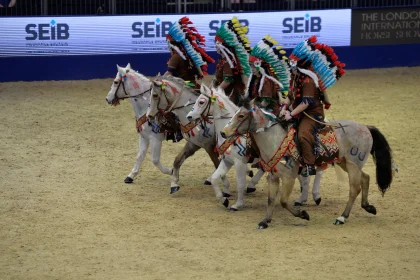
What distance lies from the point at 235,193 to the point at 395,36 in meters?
11.5

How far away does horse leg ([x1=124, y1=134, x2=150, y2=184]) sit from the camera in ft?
45.4

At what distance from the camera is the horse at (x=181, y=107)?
42.2 feet

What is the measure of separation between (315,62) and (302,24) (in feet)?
36.8

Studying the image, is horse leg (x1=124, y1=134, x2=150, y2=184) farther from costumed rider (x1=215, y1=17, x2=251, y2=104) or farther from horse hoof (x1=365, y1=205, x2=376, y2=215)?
horse hoof (x1=365, y1=205, x2=376, y2=215)

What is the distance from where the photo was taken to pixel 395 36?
2320 centimetres

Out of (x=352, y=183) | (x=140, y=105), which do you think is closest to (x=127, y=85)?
(x=140, y=105)

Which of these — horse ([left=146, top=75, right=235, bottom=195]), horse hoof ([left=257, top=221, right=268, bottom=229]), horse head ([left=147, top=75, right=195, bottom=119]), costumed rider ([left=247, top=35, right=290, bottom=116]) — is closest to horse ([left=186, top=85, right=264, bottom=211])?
costumed rider ([left=247, top=35, right=290, bottom=116])

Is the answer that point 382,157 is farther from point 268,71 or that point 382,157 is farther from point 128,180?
point 128,180

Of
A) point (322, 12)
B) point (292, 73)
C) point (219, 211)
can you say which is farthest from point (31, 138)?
point (322, 12)

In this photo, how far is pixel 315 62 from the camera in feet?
37.8

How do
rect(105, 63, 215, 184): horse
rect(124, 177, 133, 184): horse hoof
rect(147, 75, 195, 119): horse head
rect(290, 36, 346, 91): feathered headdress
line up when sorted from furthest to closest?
rect(124, 177, 133, 184): horse hoof
rect(105, 63, 215, 184): horse
rect(147, 75, 195, 119): horse head
rect(290, 36, 346, 91): feathered headdress

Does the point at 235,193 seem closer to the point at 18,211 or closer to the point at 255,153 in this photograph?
the point at 255,153

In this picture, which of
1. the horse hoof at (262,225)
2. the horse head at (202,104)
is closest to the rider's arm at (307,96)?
the horse head at (202,104)

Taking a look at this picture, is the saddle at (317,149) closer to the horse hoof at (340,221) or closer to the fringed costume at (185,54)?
the horse hoof at (340,221)
